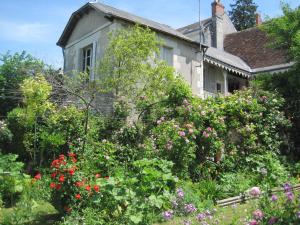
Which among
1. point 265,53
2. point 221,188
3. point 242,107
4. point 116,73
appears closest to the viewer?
point 221,188

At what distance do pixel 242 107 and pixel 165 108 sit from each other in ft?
6.98

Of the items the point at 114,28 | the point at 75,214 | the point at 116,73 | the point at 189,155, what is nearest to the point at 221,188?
the point at 189,155

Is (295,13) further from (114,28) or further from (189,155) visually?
(189,155)

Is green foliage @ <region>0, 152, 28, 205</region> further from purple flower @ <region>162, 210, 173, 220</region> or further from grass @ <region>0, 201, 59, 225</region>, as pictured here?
purple flower @ <region>162, 210, 173, 220</region>

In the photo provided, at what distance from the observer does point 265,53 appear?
74.1 feet

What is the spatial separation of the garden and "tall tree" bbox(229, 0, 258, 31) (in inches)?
1168

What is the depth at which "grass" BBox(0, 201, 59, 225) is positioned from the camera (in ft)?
19.7

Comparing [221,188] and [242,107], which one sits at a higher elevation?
[242,107]

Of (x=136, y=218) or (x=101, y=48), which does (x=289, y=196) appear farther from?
(x=101, y=48)

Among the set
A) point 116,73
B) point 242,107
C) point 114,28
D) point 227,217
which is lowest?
point 227,217

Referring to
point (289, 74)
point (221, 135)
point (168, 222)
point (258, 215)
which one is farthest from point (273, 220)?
point (289, 74)

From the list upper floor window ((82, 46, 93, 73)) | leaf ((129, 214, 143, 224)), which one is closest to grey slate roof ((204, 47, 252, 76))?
upper floor window ((82, 46, 93, 73))

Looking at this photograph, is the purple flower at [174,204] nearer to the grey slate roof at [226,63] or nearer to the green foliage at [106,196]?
the green foliage at [106,196]

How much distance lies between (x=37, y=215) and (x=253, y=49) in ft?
65.5
